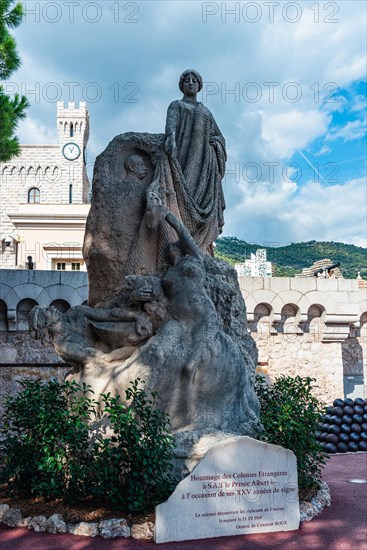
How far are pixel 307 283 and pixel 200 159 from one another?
7591mm

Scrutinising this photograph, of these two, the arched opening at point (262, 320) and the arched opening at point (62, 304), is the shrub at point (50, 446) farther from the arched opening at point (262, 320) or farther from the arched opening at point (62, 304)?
the arched opening at point (262, 320)

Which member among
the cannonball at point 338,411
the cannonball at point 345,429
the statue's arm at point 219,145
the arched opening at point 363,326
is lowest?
the cannonball at point 345,429

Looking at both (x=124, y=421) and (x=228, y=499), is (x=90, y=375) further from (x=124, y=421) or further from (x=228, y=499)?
(x=228, y=499)

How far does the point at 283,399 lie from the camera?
6.48 meters

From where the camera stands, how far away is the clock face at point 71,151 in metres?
53.3

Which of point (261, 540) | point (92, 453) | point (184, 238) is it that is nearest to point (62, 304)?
point (184, 238)

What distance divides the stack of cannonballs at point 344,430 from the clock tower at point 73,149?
140 feet

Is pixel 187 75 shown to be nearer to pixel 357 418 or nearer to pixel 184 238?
pixel 184 238

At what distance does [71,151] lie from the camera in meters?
53.7

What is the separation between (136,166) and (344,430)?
22.2 feet

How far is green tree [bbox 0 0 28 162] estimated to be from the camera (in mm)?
11172

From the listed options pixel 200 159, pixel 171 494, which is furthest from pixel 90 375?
pixel 200 159

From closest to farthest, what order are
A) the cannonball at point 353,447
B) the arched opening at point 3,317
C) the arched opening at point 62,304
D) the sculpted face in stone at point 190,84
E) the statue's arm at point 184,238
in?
1. the statue's arm at point 184,238
2. the sculpted face in stone at point 190,84
3. the cannonball at point 353,447
4. the arched opening at point 3,317
5. the arched opening at point 62,304

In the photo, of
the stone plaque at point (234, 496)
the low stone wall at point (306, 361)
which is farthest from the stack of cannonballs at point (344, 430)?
the stone plaque at point (234, 496)
